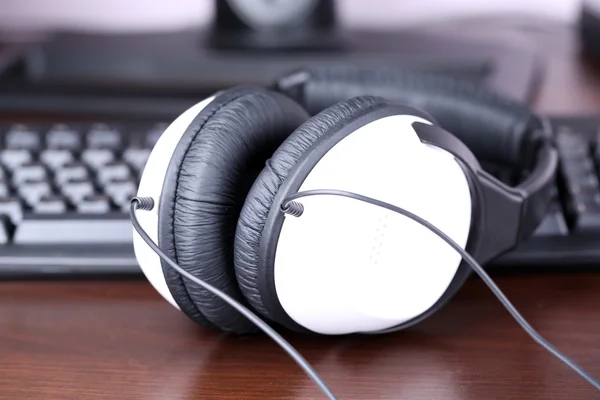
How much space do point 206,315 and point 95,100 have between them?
14.7 inches

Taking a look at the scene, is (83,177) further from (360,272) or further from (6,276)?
(360,272)

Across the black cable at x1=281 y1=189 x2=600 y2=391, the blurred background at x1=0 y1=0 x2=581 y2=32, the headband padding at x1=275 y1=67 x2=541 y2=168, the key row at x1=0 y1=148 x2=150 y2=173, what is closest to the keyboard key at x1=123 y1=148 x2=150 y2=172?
the key row at x1=0 y1=148 x2=150 y2=173

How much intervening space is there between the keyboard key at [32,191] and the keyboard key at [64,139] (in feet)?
0.22

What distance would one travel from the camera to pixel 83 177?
0.55 metres

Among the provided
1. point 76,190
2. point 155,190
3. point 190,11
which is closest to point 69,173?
point 76,190

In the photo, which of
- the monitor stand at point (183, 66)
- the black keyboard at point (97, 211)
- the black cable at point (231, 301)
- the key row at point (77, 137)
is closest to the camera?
the black cable at point (231, 301)

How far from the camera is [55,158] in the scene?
0.57m

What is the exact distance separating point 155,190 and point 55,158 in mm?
192

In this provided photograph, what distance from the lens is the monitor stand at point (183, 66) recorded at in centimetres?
74

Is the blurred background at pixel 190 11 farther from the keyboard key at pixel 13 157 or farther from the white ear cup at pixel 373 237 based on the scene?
the white ear cup at pixel 373 237

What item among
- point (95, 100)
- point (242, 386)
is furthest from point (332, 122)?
point (95, 100)

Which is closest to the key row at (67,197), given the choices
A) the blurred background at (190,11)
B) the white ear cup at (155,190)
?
the white ear cup at (155,190)

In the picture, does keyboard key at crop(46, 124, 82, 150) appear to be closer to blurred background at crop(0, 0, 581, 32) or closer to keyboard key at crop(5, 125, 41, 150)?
keyboard key at crop(5, 125, 41, 150)

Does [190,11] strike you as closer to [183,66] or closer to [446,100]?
[183,66]
